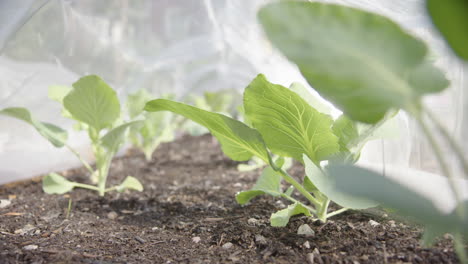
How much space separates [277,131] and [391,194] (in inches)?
16.7

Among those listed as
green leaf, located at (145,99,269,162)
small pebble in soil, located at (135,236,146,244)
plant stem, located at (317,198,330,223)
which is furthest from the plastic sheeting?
small pebble in soil, located at (135,236,146,244)

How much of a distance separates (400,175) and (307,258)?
0.39m

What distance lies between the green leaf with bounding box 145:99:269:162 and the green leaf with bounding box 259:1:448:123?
Answer: 1.14 feet

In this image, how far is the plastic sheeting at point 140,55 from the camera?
0.87m

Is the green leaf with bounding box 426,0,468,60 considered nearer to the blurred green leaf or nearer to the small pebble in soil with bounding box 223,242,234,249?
the small pebble in soil with bounding box 223,242,234,249

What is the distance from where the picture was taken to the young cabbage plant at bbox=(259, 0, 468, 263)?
1.39 feet

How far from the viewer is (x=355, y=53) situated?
0.45 meters

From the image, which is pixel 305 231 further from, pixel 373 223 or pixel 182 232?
pixel 182 232

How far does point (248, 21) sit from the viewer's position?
6.40ft

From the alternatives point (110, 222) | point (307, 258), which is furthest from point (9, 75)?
point (307, 258)

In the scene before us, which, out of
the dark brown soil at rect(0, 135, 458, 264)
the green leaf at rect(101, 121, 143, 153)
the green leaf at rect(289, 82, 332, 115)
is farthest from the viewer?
the green leaf at rect(101, 121, 143, 153)

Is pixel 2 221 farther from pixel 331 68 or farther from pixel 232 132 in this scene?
pixel 331 68

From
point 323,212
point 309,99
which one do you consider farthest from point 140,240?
point 309,99

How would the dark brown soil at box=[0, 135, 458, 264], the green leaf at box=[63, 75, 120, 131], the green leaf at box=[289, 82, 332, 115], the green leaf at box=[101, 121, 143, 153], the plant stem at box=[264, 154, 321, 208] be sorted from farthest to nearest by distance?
the green leaf at box=[101, 121, 143, 153] < the green leaf at box=[63, 75, 120, 131] < the green leaf at box=[289, 82, 332, 115] < the plant stem at box=[264, 154, 321, 208] < the dark brown soil at box=[0, 135, 458, 264]
